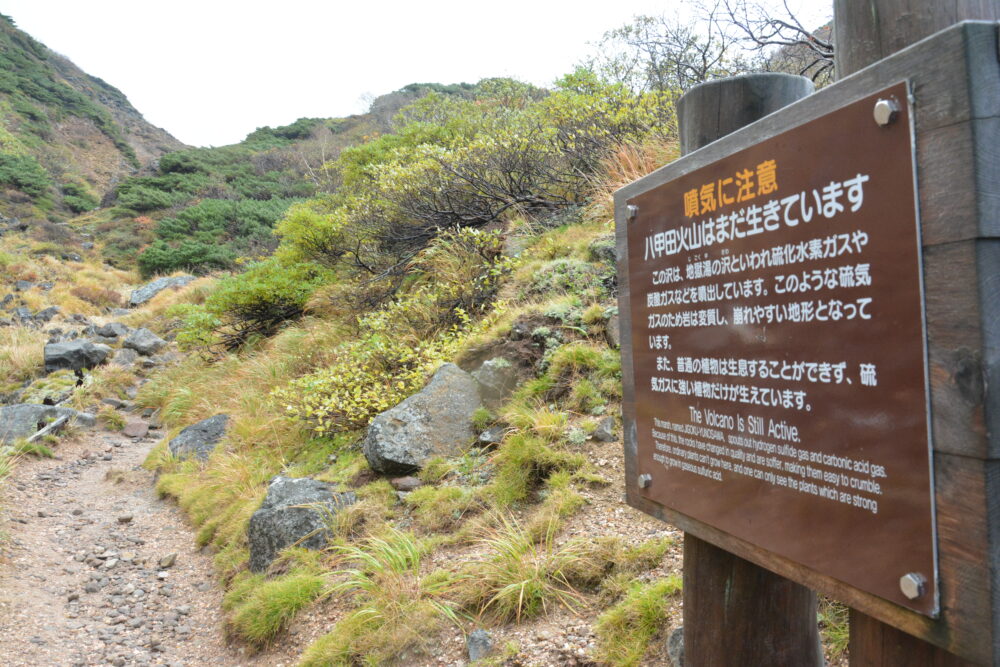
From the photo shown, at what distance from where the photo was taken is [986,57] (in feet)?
3.33

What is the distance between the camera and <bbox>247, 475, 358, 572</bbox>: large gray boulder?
467 cm

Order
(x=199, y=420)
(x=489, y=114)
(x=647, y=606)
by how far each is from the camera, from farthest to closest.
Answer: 1. (x=489, y=114)
2. (x=199, y=420)
3. (x=647, y=606)

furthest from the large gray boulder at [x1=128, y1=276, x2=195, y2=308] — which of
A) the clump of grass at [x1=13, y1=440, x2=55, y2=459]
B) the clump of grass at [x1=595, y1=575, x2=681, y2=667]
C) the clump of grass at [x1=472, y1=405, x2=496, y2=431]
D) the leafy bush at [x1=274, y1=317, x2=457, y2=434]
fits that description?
the clump of grass at [x1=595, y1=575, x2=681, y2=667]

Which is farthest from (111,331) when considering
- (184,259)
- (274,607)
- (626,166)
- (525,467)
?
(525,467)

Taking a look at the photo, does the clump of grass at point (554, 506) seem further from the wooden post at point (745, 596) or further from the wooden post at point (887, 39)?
the wooden post at point (887, 39)

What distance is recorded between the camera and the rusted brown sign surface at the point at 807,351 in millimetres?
1118

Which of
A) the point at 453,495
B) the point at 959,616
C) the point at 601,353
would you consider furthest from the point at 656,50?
the point at 959,616

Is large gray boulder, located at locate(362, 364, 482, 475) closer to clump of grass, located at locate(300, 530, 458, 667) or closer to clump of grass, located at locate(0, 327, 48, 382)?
clump of grass, located at locate(300, 530, 458, 667)

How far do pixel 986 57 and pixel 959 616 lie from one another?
915 mm

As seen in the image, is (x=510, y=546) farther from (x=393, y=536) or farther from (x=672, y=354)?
(x=672, y=354)

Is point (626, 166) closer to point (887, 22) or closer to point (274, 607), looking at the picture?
point (274, 607)

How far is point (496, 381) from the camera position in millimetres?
5527

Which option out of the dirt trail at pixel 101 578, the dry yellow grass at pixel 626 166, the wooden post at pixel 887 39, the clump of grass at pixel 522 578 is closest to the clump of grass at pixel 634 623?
the clump of grass at pixel 522 578

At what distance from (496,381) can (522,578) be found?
2400 millimetres
